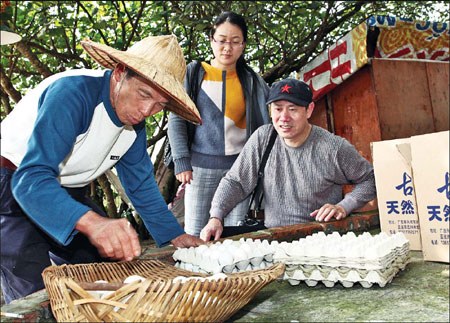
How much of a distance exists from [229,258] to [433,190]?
869mm

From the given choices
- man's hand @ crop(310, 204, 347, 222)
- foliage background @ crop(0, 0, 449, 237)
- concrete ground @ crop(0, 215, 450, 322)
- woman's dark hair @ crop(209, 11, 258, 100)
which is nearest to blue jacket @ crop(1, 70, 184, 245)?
concrete ground @ crop(0, 215, 450, 322)

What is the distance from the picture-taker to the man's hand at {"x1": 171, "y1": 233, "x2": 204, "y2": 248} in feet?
7.54

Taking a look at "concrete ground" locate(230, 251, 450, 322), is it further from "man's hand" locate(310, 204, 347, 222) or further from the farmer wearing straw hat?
"man's hand" locate(310, 204, 347, 222)

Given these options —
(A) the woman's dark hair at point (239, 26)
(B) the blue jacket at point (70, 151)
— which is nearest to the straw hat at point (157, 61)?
(B) the blue jacket at point (70, 151)

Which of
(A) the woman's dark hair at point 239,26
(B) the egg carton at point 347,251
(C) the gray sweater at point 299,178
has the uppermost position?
(A) the woman's dark hair at point 239,26

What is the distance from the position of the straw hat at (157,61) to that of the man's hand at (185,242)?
1.99 ft

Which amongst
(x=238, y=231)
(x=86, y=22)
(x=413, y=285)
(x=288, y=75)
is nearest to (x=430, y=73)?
(x=288, y=75)

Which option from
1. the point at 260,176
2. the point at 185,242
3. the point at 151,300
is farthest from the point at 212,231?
the point at 151,300

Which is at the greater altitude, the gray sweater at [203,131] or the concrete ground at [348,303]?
the gray sweater at [203,131]

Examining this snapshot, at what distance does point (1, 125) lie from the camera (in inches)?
80.4

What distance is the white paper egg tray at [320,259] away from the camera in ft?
5.38

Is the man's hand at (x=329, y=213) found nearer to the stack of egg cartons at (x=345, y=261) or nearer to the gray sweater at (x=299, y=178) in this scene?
the gray sweater at (x=299, y=178)

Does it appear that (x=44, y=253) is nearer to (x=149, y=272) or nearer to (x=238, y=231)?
(x=149, y=272)

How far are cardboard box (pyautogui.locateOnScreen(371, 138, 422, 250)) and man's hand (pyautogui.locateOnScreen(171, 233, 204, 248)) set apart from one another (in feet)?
2.94
